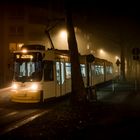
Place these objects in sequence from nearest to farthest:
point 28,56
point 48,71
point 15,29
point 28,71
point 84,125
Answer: point 84,125 < point 28,71 < point 28,56 < point 48,71 < point 15,29

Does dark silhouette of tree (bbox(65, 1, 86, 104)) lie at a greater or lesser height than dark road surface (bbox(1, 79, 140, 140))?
greater

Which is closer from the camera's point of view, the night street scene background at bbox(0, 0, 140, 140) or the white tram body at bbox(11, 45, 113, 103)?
the night street scene background at bbox(0, 0, 140, 140)

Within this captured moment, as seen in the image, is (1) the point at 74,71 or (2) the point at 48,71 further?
(2) the point at 48,71

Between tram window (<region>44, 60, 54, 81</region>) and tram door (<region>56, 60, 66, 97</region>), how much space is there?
99cm

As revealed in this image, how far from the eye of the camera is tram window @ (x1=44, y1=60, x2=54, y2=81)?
909 inches

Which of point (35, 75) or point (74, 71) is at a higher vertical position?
point (74, 71)

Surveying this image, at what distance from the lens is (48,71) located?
23406 mm

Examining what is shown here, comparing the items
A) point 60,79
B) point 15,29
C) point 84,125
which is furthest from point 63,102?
point 15,29

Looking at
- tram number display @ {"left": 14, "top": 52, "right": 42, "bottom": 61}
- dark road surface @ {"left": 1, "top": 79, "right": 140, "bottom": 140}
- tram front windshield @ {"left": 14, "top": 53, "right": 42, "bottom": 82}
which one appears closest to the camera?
dark road surface @ {"left": 1, "top": 79, "right": 140, "bottom": 140}

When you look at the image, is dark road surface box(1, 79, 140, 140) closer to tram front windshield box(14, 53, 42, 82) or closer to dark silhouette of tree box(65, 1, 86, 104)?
dark silhouette of tree box(65, 1, 86, 104)

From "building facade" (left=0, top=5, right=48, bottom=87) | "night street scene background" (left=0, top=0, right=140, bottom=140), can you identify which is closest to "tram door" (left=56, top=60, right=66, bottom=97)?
"night street scene background" (left=0, top=0, right=140, bottom=140)

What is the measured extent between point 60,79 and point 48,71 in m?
2.00

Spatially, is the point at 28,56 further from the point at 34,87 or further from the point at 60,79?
the point at 60,79

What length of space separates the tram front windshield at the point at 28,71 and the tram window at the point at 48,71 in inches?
17.6
